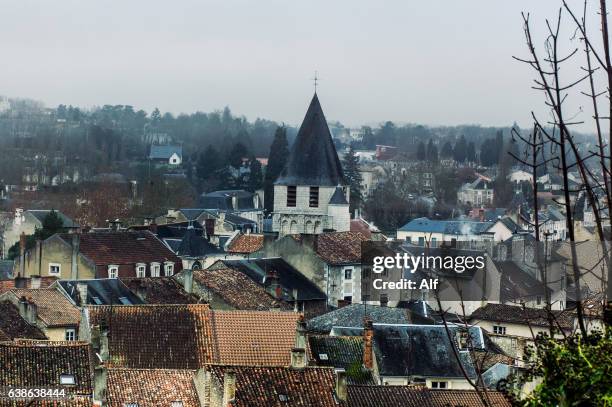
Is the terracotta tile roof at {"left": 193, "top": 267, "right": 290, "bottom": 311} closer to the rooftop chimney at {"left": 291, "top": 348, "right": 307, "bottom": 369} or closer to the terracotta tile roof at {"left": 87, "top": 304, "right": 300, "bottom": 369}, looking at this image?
the terracotta tile roof at {"left": 87, "top": 304, "right": 300, "bottom": 369}

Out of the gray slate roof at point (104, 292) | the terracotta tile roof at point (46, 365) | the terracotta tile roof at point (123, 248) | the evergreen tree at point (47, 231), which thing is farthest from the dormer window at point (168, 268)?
the terracotta tile roof at point (46, 365)

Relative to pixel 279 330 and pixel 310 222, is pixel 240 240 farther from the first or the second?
pixel 279 330

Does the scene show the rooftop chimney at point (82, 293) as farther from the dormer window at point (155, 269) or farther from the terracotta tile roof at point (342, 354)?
the dormer window at point (155, 269)

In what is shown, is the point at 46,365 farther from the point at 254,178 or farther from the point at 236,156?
the point at 236,156

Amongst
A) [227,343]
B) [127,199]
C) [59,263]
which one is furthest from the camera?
[127,199]

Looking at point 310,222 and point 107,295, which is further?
point 310,222

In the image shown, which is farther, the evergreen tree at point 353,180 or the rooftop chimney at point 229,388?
the evergreen tree at point 353,180

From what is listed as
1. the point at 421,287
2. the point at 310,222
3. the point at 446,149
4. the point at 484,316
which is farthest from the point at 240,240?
the point at 446,149
